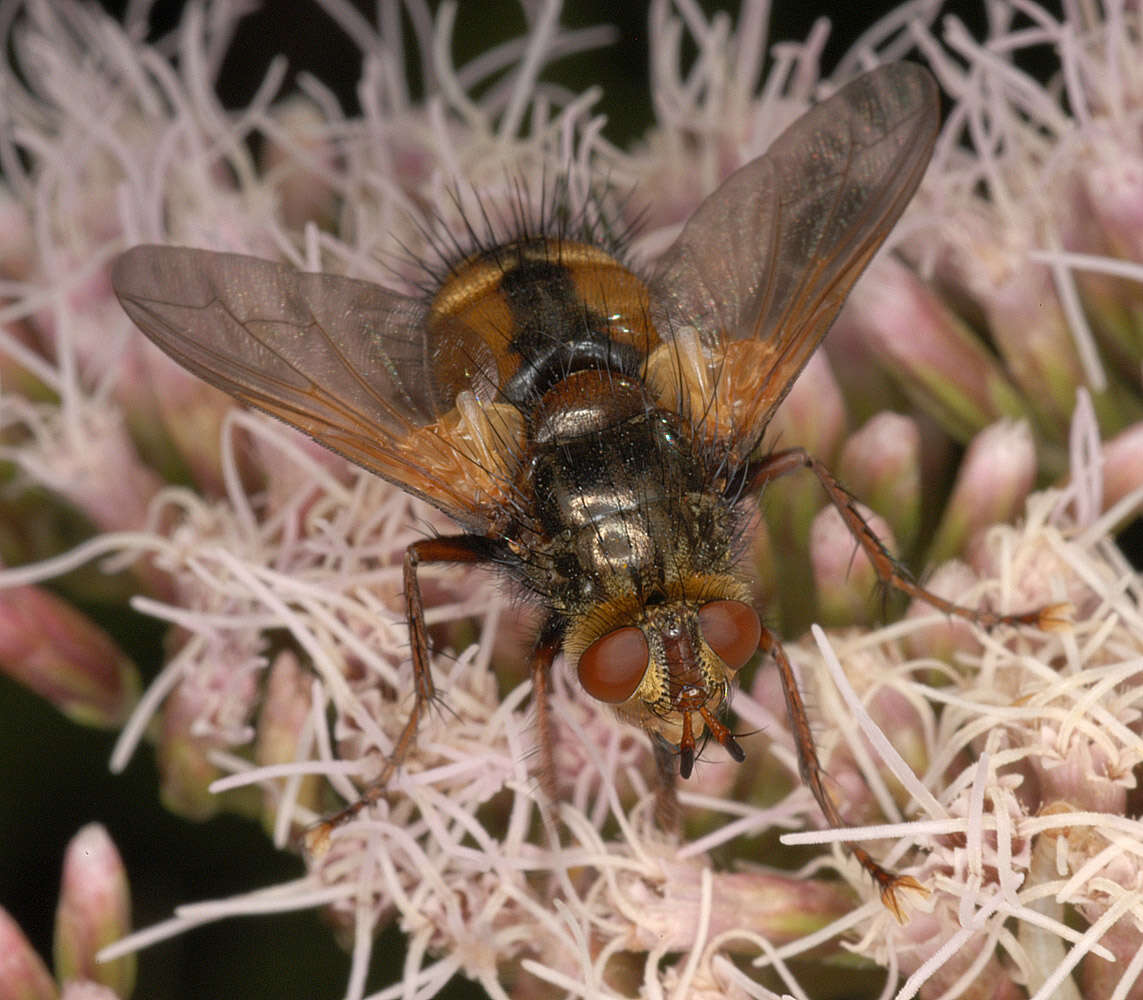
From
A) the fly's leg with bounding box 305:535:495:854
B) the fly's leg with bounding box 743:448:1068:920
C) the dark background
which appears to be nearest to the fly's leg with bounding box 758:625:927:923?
the fly's leg with bounding box 743:448:1068:920

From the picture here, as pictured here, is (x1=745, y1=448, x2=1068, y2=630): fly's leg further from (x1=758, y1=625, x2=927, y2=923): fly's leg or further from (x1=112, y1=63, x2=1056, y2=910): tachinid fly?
(x1=758, y1=625, x2=927, y2=923): fly's leg

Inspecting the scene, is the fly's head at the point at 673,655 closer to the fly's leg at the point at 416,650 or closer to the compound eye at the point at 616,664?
the compound eye at the point at 616,664

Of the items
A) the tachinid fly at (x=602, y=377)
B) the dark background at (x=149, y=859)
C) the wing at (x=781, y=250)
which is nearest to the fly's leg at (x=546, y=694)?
the tachinid fly at (x=602, y=377)

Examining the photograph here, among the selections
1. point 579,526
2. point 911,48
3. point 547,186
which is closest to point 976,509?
point 579,526

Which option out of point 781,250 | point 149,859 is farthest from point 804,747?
point 149,859

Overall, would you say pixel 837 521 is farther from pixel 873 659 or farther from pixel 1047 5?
pixel 1047 5
